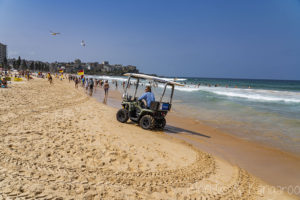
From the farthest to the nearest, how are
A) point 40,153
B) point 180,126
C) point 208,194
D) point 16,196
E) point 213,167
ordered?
point 180,126 < point 213,167 < point 40,153 < point 208,194 < point 16,196

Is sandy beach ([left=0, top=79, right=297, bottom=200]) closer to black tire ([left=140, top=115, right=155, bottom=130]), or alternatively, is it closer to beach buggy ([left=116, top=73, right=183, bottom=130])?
black tire ([left=140, top=115, right=155, bottom=130])

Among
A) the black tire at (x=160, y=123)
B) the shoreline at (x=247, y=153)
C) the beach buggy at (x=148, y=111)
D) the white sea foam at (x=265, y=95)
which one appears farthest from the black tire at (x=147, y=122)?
the white sea foam at (x=265, y=95)

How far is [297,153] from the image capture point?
6480mm

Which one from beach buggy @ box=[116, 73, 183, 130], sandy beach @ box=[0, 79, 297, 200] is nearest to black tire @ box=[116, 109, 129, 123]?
beach buggy @ box=[116, 73, 183, 130]

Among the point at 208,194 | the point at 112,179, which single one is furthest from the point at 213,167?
the point at 112,179

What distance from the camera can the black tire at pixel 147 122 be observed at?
7735 mm

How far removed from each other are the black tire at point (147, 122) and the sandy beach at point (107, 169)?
133cm

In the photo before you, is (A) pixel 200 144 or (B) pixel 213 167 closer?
(B) pixel 213 167

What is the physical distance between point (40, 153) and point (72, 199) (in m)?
1.97

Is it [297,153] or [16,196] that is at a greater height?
[16,196]

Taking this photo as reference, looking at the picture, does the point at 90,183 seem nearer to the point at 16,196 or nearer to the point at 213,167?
the point at 16,196

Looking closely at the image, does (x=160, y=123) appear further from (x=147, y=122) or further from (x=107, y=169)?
(x=107, y=169)

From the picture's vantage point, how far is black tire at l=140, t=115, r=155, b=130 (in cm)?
774

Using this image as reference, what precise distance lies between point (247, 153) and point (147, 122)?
12.0 feet
